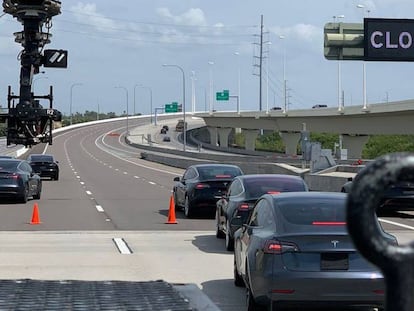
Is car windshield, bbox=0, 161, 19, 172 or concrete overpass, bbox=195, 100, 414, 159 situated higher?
concrete overpass, bbox=195, 100, 414, 159

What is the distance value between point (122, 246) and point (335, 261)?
25.2 feet

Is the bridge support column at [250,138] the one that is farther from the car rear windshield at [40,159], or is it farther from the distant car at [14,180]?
the distant car at [14,180]

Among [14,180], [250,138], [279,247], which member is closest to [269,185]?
[279,247]

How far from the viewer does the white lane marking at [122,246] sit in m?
14.1

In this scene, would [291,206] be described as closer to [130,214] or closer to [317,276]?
[317,276]

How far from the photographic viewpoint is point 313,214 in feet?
28.5

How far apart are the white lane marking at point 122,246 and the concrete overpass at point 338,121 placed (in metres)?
33.9

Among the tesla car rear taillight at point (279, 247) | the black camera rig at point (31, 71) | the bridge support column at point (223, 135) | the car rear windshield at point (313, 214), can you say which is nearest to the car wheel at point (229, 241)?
the car rear windshield at point (313, 214)

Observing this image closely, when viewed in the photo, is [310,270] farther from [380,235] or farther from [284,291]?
[380,235]

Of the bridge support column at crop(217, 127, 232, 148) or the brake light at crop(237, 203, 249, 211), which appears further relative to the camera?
the bridge support column at crop(217, 127, 232, 148)

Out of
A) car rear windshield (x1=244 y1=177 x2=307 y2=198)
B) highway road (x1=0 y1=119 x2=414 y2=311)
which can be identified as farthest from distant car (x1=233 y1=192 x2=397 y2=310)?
car rear windshield (x1=244 y1=177 x2=307 y2=198)

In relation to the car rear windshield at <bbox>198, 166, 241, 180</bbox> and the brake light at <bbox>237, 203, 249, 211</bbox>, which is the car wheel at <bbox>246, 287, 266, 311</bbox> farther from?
the car rear windshield at <bbox>198, 166, 241, 180</bbox>

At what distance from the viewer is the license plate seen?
774 centimetres

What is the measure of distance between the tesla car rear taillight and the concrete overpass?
135 ft
